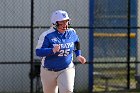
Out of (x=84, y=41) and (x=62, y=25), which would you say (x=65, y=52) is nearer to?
(x=62, y=25)

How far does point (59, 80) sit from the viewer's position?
247 inches

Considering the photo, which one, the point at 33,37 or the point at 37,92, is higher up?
the point at 33,37

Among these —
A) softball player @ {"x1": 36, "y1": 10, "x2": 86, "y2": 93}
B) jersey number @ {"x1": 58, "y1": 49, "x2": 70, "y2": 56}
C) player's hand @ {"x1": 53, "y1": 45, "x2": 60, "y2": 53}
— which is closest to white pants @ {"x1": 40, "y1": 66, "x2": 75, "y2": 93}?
softball player @ {"x1": 36, "y1": 10, "x2": 86, "y2": 93}

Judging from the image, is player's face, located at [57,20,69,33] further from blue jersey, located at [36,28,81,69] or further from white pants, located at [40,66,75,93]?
white pants, located at [40,66,75,93]

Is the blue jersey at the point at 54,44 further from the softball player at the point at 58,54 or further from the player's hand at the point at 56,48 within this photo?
the player's hand at the point at 56,48

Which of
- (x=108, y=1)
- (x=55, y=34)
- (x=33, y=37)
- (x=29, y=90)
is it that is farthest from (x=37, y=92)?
(x=55, y=34)

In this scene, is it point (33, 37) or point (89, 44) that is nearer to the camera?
point (33, 37)

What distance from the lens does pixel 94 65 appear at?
34.7ft

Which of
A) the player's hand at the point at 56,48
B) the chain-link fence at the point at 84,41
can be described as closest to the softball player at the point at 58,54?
the player's hand at the point at 56,48

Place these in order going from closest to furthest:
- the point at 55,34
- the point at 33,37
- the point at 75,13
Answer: the point at 55,34 < the point at 33,37 < the point at 75,13

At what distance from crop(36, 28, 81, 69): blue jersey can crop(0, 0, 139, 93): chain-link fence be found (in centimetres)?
329

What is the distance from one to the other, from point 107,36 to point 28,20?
1951mm

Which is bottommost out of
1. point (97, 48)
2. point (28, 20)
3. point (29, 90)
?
point (29, 90)

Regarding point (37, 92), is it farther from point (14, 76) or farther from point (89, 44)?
point (89, 44)
